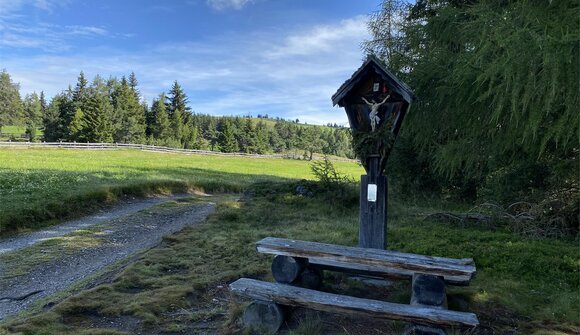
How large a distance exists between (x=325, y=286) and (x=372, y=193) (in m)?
1.57

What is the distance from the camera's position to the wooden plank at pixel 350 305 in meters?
3.57

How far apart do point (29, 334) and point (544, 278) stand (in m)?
7.07

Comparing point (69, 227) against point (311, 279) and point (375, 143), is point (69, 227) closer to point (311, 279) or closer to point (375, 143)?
point (311, 279)

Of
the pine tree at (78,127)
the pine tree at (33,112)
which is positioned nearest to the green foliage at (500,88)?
the pine tree at (78,127)

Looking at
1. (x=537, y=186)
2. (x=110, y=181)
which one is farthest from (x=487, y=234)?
(x=110, y=181)

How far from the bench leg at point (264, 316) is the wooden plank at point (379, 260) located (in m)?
0.71

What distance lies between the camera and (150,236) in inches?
394

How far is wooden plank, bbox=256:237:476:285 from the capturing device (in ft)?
13.4

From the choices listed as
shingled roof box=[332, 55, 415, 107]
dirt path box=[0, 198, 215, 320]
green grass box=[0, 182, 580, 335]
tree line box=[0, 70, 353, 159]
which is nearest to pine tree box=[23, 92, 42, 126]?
tree line box=[0, 70, 353, 159]

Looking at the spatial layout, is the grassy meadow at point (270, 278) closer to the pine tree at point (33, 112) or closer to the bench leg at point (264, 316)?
the bench leg at point (264, 316)

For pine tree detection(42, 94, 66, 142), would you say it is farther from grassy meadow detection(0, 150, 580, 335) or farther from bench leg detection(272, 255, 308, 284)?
bench leg detection(272, 255, 308, 284)

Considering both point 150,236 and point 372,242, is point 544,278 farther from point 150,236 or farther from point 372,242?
point 150,236

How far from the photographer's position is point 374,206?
563 cm

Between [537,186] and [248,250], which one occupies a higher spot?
[537,186]
